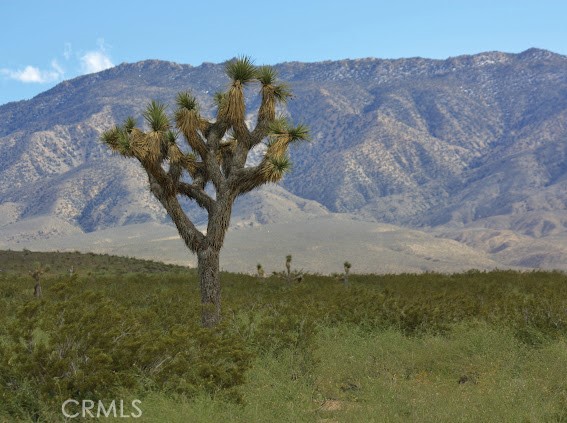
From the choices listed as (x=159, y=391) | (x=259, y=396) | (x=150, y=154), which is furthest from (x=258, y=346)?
(x=150, y=154)

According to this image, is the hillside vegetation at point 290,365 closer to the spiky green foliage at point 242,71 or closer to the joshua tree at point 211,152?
the joshua tree at point 211,152

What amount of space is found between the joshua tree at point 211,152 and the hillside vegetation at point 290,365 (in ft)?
5.95

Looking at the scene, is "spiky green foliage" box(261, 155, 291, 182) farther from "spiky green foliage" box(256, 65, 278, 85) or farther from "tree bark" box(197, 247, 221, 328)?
"spiky green foliage" box(256, 65, 278, 85)

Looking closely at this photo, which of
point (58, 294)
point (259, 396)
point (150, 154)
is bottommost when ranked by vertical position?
point (259, 396)

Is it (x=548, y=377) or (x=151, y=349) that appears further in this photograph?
(x=548, y=377)

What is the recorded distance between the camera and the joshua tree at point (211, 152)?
16.7 m

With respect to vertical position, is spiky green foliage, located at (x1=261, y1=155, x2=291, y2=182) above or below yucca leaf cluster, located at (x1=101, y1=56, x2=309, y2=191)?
below

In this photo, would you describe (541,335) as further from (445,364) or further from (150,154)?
(150,154)

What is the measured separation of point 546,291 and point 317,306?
7.86 m

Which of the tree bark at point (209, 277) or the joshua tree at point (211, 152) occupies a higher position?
the joshua tree at point (211, 152)

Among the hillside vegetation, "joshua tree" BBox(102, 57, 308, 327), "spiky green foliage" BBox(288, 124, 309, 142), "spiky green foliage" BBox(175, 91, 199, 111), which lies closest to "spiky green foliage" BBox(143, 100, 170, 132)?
"joshua tree" BBox(102, 57, 308, 327)

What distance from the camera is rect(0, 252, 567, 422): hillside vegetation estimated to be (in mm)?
8977

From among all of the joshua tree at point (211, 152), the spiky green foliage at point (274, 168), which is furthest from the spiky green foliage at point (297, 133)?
the spiky green foliage at point (274, 168)

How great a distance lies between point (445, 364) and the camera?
13.0m
